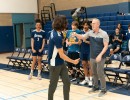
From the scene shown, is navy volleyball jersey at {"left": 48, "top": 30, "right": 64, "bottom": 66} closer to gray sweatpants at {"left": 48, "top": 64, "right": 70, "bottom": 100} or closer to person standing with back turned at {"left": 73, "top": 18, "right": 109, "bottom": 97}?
gray sweatpants at {"left": 48, "top": 64, "right": 70, "bottom": 100}

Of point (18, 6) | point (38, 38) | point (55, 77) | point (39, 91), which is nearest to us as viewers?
point (55, 77)

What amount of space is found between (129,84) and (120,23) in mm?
6554

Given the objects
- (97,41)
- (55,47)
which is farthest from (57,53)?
(97,41)

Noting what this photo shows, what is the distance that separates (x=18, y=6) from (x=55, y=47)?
12.1 metres

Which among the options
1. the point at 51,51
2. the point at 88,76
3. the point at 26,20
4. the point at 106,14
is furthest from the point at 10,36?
the point at 51,51

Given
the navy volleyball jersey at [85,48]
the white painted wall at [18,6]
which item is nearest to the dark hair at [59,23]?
the navy volleyball jersey at [85,48]

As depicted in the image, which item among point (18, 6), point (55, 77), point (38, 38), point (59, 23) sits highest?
point (18, 6)

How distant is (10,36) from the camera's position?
16.6 m

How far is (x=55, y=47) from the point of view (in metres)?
3.95

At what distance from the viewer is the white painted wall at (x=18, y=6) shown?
48.4 feet

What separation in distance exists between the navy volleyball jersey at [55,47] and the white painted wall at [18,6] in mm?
11474

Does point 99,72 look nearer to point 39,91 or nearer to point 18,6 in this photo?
point 39,91

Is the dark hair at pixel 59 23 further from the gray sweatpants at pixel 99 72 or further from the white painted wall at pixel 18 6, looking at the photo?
the white painted wall at pixel 18 6

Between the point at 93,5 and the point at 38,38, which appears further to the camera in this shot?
the point at 93,5
